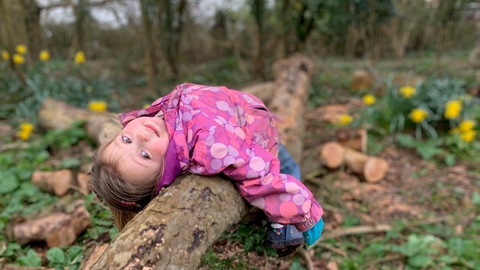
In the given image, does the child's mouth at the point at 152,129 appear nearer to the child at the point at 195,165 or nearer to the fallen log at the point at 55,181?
the child at the point at 195,165

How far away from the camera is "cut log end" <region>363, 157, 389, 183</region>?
350 cm

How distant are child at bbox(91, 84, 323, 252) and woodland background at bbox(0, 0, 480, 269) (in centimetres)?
33

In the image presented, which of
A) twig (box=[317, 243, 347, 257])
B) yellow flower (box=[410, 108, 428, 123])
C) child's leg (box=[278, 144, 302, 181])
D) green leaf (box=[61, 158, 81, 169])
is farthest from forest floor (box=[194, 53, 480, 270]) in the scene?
green leaf (box=[61, 158, 81, 169])

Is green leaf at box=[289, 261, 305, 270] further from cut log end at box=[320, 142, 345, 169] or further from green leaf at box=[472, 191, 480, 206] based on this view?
green leaf at box=[472, 191, 480, 206]

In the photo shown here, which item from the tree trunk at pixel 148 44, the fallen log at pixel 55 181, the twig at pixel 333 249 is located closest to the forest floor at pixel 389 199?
the twig at pixel 333 249

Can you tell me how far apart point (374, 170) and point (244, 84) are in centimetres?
419

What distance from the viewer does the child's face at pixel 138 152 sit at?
141 centimetres

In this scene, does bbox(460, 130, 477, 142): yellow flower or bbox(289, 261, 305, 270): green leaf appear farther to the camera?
bbox(460, 130, 477, 142): yellow flower

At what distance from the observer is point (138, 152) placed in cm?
143

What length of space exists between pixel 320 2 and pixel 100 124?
12.7ft

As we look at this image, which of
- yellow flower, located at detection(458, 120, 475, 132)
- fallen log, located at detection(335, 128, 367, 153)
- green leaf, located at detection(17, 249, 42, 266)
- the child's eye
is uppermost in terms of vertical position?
the child's eye

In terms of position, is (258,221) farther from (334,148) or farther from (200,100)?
(334,148)

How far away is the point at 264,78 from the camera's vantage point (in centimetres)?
722

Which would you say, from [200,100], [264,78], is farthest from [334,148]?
[264,78]
